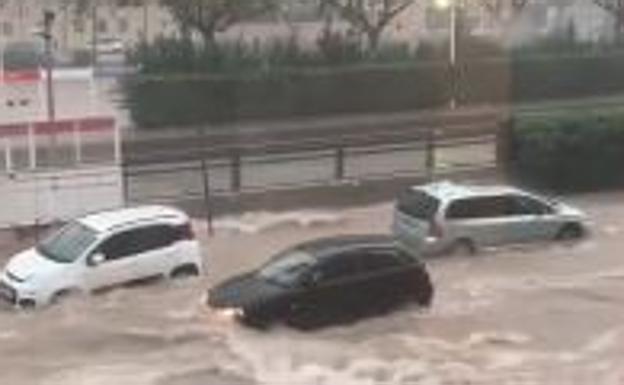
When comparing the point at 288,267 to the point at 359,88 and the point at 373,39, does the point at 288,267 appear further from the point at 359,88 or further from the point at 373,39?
the point at 373,39

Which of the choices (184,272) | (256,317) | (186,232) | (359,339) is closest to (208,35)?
(186,232)

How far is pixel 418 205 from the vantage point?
3088cm

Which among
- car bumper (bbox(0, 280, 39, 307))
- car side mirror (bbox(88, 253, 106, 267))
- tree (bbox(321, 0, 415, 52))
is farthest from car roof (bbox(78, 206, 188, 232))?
tree (bbox(321, 0, 415, 52))

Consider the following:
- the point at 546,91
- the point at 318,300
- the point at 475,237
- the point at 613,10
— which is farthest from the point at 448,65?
the point at 318,300

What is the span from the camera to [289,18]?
75.6 metres

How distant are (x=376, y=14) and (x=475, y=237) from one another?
34.1 meters

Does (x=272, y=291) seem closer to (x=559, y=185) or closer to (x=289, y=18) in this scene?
(x=559, y=185)

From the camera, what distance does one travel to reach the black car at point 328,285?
80.3 ft

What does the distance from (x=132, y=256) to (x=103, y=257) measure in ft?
1.82

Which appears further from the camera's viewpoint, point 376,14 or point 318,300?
point 376,14

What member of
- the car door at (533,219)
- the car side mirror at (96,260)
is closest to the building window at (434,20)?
the car door at (533,219)

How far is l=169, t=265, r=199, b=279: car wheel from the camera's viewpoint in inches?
1098

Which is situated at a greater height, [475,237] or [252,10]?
[252,10]

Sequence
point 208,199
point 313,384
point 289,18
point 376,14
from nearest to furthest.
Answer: point 313,384
point 208,199
point 376,14
point 289,18
